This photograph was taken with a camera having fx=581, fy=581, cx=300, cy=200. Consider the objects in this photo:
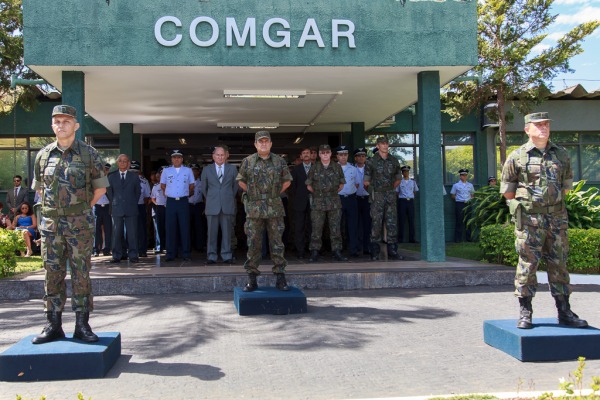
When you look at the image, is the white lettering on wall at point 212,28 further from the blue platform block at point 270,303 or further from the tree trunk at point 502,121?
the tree trunk at point 502,121

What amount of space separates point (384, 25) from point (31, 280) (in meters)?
6.90

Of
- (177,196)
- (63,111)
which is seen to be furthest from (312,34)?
(63,111)

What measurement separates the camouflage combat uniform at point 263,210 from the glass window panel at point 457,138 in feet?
34.6

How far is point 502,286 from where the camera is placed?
9367 mm

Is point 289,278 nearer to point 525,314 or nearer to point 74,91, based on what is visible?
point 525,314

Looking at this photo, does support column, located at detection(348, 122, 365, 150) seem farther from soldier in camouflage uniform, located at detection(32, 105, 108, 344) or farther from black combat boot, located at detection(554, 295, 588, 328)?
soldier in camouflage uniform, located at detection(32, 105, 108, 344)

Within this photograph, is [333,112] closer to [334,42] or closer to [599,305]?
[334,42]

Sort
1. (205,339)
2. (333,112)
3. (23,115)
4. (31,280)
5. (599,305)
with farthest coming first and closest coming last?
(23,115) → (333,112) → (31,280) → (599,305) → (205,339)

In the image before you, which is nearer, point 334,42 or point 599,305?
point 599,305

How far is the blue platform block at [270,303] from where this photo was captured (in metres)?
7.08

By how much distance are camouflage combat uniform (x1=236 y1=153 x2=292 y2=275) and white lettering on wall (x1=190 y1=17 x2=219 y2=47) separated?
2.62m

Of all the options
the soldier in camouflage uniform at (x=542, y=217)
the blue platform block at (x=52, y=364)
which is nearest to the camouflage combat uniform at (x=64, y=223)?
the blue platform block at (x=52, y=364)

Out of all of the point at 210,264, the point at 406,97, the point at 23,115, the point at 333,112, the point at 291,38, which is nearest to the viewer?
the point at 291,38

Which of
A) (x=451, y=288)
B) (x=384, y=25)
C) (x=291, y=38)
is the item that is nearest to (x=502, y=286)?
(x=451, y=288)
